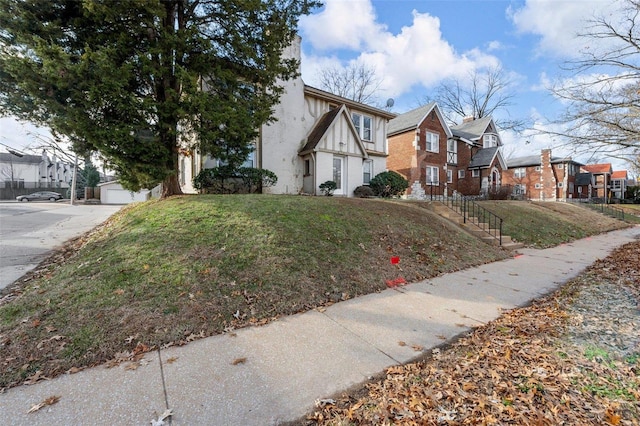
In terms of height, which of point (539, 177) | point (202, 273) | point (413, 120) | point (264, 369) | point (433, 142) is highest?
point (413, 120)

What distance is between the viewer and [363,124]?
18125 mm

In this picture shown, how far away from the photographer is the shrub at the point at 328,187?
1423cm

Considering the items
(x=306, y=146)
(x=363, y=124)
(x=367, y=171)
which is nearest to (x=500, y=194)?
(x=367, y=171)

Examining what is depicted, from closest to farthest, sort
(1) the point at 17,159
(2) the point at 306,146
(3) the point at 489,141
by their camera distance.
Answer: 1. (2) the point at 306,146
2. (3) the point at 489,141
3. (1) the point at 17,159

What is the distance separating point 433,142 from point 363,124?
28.1ft

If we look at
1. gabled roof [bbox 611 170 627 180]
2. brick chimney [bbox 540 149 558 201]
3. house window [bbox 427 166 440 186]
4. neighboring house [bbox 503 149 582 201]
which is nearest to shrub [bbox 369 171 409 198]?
house window [bbox 427 166 440 186]

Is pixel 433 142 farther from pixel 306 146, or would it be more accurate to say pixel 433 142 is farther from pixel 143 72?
pixel 143 72

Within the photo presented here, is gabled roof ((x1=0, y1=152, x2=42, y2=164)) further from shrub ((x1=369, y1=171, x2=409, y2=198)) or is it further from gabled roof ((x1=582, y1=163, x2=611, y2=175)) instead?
gabled roof ((x1=582, y1=163, x2=611, y2=175))

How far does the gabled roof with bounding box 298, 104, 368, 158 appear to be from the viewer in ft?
47.6

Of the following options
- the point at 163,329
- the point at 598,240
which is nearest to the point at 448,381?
the point at 163,329

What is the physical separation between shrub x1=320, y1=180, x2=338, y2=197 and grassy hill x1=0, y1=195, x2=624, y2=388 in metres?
5.49

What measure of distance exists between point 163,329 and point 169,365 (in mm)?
713

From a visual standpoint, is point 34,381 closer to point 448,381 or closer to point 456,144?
point 448,381

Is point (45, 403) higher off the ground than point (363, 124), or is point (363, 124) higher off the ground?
point (363, 124)
